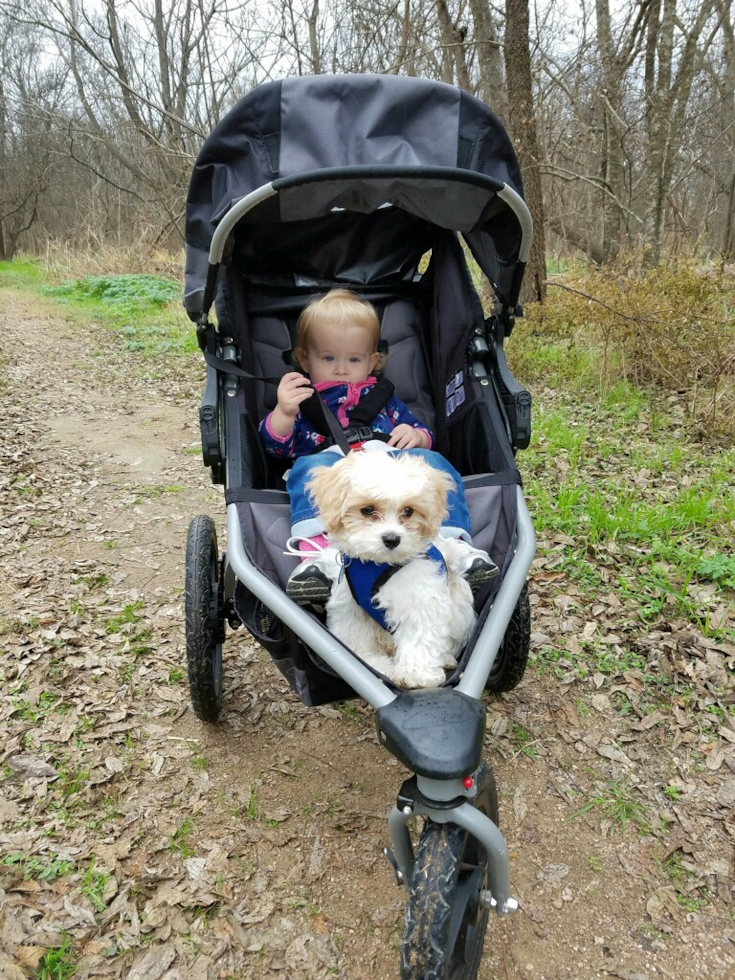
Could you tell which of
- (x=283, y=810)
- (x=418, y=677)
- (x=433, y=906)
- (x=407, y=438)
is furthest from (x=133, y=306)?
(x=433, y=906)

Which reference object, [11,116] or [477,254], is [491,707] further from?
[11,116]

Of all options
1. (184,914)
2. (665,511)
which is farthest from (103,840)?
(665,511)

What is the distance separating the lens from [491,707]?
304cm

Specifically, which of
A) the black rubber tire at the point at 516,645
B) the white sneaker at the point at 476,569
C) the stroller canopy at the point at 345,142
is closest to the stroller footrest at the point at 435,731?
the white sneaker at the point at 476,569

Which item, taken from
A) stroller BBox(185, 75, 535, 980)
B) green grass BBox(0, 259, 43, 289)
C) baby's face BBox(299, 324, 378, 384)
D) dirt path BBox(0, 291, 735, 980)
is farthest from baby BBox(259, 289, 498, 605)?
green grass BBox(0, 259, 43, 289)

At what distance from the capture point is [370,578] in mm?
2020

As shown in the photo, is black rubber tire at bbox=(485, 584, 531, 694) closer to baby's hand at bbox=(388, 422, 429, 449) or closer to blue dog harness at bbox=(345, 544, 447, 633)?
blue dog harness at bbox=(345, 544, 447, 633)

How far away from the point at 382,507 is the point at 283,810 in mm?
1363

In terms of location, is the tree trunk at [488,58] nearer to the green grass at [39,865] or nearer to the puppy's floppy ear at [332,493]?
the puppy's floppy ear at [332,493]

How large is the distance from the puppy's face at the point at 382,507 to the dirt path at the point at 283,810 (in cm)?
119

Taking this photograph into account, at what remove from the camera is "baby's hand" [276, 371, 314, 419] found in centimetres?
284

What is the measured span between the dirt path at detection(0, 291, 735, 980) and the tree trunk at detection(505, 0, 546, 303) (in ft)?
15.5

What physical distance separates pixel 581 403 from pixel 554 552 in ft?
8.15

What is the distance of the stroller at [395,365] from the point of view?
5.34 ft
